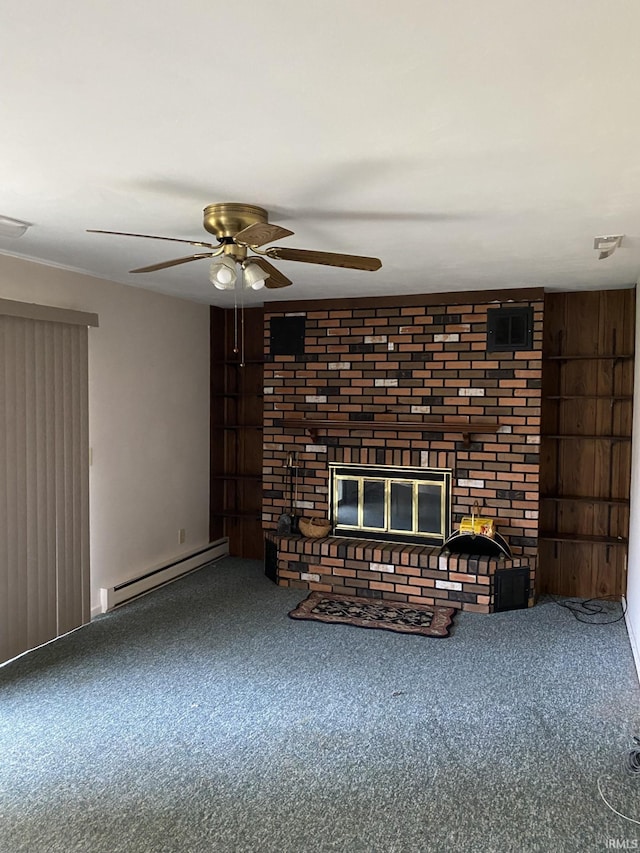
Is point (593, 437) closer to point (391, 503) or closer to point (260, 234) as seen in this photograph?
point (391, 503)

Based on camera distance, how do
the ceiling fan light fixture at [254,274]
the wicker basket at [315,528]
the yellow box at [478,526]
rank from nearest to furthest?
the ceiling fan light fixture at [254,274] → the yellow box at [478,526] → the wicker basket at [315,528]

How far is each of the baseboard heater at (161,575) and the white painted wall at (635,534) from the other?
11.1ft

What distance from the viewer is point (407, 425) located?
4.96 metres

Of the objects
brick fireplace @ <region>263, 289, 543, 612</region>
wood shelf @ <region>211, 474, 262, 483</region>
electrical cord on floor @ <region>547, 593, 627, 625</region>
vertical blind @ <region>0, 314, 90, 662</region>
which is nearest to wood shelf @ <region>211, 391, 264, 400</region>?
brick fireplace @ <region>263, 289, 543, 612</region>

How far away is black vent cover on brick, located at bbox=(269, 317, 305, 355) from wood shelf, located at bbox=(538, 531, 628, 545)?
8.03 ft

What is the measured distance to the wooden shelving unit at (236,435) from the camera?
5.87 meters

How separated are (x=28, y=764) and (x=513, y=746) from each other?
6.84 feet

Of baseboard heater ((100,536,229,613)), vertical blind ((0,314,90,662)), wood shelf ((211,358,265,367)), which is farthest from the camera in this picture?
wood shelf ((211,358,265,367))

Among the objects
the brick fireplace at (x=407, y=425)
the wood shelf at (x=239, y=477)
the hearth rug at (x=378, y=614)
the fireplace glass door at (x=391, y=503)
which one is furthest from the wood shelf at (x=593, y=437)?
the wood shelf at (x=239, y=477)

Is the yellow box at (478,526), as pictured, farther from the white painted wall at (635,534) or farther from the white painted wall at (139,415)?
the white painted wall at (139,415)

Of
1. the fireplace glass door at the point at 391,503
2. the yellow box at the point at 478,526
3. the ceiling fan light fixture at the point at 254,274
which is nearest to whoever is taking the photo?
the ceiling fan light fixture at the point at 254,274

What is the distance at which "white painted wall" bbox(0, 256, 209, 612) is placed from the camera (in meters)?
4.30

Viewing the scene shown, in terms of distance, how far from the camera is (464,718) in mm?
3068

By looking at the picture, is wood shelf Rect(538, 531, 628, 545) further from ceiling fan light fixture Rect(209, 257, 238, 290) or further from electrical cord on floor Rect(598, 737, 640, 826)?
ceiling fan light fixture Rect(209, 257, 238, 290)
